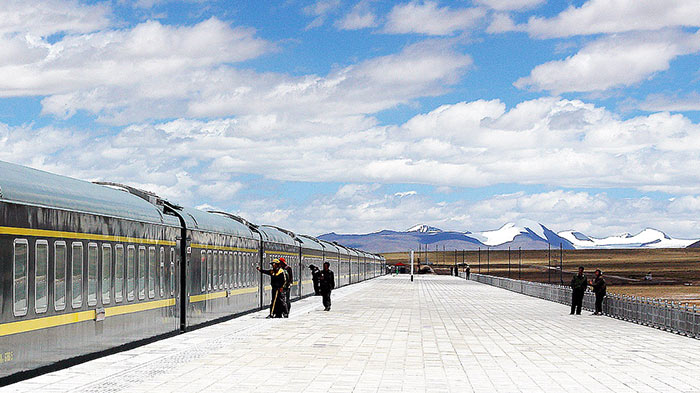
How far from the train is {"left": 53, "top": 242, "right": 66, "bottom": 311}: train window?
0.05 ft

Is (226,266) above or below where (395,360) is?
above

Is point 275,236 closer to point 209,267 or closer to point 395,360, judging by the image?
point 209,267

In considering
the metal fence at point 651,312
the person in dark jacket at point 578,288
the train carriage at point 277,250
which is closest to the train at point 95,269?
the train carriage at point 277,250

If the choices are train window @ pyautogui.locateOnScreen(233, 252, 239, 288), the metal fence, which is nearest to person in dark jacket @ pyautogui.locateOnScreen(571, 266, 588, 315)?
the metal fence

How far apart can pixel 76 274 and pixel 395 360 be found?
6303mm

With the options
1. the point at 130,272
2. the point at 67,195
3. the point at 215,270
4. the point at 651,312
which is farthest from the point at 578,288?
the point at 67,195

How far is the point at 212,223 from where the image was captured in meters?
29.3

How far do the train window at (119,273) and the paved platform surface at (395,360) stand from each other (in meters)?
1.17

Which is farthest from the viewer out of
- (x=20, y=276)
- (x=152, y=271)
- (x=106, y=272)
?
(x=152, y=271)

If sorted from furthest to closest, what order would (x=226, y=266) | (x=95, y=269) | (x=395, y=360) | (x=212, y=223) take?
(x=226, y=266), (x=212, y=223), (x=395, y=360), (x=95, y=269)

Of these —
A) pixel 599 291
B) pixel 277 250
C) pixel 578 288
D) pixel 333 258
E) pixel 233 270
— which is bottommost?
pixel 599 291

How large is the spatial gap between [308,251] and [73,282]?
120 ft

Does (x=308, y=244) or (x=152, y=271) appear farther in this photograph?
(x=308, y=244)

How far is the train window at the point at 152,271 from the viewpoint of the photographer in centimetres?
2240
